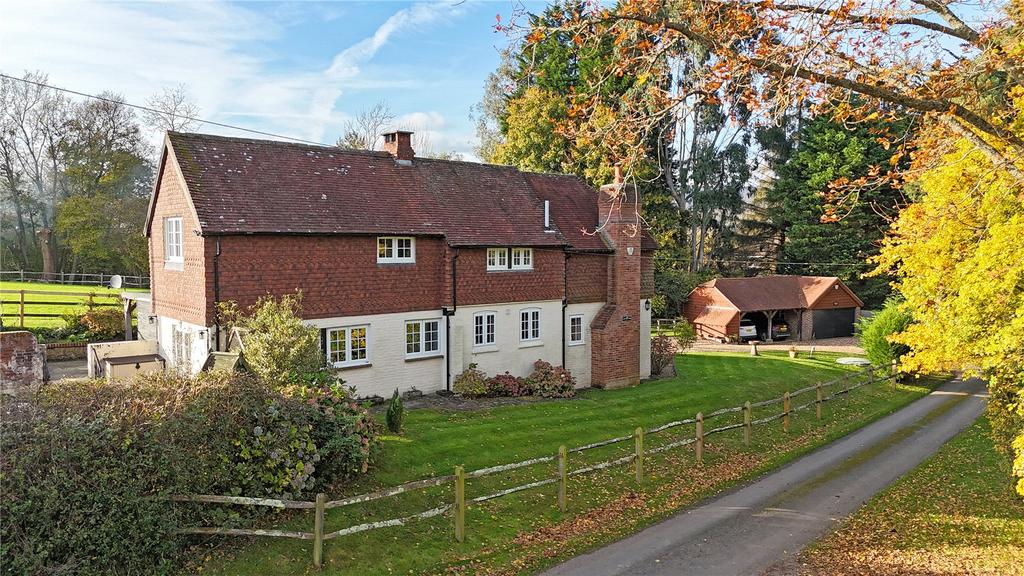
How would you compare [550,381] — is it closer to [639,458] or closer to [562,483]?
[639,458]

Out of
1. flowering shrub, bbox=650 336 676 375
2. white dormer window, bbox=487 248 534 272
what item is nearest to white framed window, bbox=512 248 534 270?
white dormer window, bbox=487 248 534 272

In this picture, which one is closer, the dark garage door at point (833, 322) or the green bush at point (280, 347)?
the green bush at point (280, 347)

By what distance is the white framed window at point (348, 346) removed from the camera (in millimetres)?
20375

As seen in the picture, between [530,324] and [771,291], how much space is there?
95.8 ft

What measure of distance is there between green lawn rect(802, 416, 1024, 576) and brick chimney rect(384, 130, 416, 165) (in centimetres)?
1863

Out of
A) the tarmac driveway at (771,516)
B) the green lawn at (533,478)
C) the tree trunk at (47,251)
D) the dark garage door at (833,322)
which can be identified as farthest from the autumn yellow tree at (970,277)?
the tree trunk at (47,251)

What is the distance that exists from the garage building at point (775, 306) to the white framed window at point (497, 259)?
86.4 feet

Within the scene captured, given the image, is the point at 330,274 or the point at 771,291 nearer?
the point at 330,274

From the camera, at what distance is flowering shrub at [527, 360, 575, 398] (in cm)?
2408

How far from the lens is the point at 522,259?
984 inches

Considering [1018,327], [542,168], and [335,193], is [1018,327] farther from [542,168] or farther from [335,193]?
[542,168]

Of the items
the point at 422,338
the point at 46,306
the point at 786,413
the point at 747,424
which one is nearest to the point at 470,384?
the point at 422,338

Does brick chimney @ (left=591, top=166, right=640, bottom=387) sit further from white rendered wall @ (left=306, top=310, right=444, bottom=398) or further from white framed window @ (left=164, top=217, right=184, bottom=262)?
white framed window @ (left=164, top=217, right=184, bottom=262)

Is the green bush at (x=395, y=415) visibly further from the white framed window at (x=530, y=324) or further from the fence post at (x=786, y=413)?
the fence post at (x=786, y=413)
